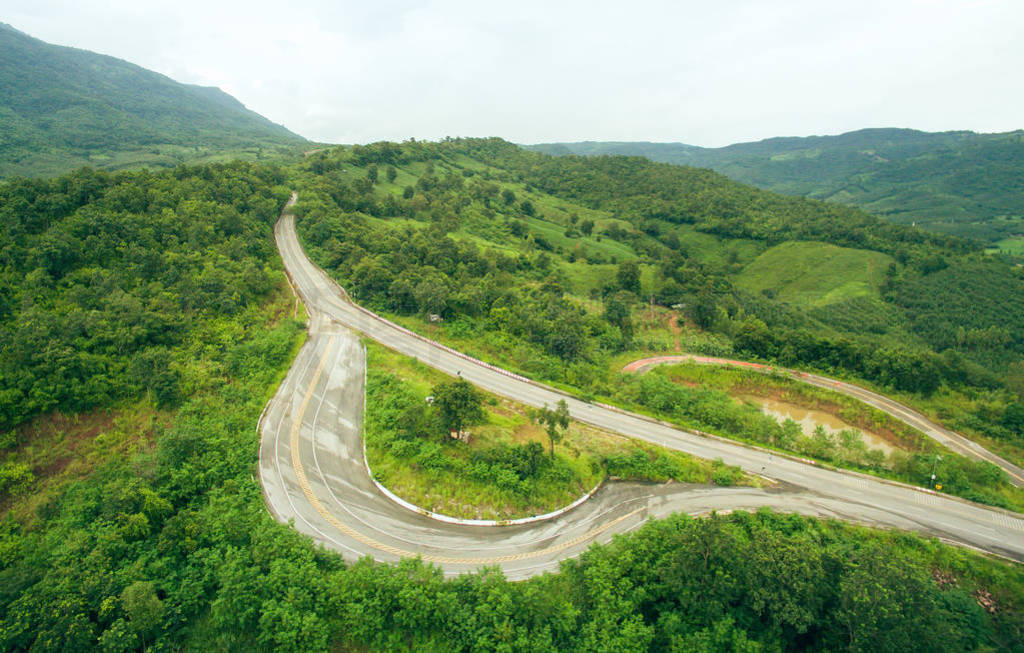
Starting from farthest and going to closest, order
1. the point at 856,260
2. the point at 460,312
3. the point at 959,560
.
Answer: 1. the point at 856,260
2. the point at 460,312
3. the point at 959,560

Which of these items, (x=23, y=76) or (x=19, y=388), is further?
(x=23, y=76)

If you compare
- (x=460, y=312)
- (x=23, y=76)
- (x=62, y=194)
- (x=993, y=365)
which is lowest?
(x=993, y=365)

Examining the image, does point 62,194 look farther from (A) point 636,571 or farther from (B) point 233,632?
(A) point 636,571

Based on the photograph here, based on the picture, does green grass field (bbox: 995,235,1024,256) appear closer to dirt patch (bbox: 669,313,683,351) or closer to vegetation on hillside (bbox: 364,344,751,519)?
dirt patch (bbox: 669,313,683,351)

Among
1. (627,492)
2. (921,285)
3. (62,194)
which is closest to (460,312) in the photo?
(627,492)

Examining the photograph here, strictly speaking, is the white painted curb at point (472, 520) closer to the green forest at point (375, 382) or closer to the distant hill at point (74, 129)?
the green forest at point (375, 382)

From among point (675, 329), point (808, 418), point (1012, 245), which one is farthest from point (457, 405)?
point (1012, 245)
